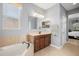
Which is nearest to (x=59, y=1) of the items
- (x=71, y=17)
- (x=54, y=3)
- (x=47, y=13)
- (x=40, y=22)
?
(x=54, y=3)

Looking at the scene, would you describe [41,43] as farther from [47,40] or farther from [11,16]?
[11,16]

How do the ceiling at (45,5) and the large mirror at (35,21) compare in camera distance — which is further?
the large mirror at (35,21)

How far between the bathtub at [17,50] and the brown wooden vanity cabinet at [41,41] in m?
0.16

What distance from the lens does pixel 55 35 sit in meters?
1.61

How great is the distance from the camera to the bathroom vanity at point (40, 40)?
5.27ft

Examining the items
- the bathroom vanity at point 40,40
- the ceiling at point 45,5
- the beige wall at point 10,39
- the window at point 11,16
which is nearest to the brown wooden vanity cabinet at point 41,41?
the bathroom vanity at point 40,40

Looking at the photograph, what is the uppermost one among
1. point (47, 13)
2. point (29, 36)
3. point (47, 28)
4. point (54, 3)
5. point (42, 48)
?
point (54, 3)

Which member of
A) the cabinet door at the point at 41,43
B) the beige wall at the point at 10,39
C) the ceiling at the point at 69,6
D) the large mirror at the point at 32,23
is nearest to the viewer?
the beige wall at the point at 10,39

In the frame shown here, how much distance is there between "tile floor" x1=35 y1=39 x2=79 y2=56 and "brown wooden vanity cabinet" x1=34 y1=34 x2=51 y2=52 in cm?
10

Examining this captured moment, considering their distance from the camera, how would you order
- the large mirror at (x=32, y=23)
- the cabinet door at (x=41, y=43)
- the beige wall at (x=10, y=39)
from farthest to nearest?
the cabinet door at (x=41, y=43) → the large mirror at (x=32, y=23) → the beige wall at (x=10, y=39)

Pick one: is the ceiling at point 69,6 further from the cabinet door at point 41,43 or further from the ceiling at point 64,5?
the cabinet door at point 41,43

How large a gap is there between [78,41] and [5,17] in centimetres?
162

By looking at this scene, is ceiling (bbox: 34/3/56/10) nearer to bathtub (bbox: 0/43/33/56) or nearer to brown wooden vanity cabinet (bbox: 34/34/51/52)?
brown wooden vanity cabinet (bbox: 34/34/51/52)

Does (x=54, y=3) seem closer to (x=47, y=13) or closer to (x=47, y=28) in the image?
(x=47, y=13)
